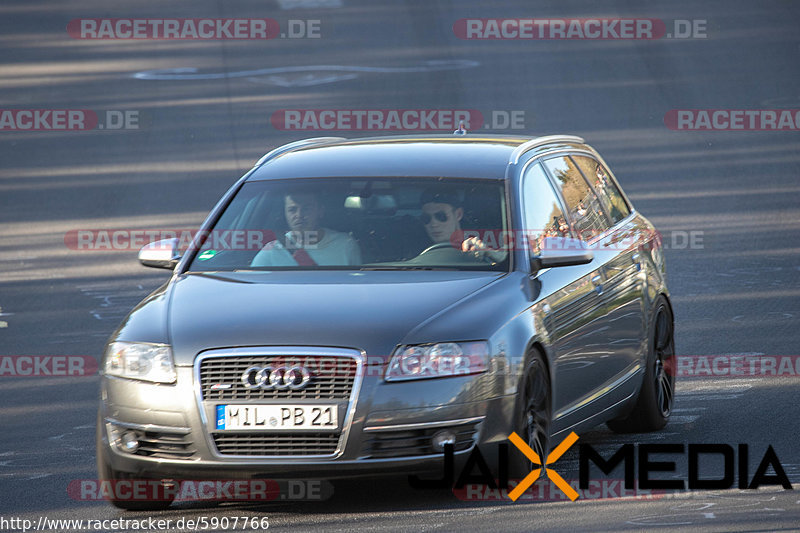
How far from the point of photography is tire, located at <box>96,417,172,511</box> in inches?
274

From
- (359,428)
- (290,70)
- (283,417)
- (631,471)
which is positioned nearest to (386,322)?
(359,428)

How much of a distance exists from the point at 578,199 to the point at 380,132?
42.6ft

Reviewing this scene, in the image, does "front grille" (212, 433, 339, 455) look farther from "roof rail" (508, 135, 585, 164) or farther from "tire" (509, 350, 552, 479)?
"roof rail" (508, 135, 585, 164)

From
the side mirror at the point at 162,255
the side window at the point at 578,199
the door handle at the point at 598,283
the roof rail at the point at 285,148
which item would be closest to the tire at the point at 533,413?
the door handle at the point at 598,283

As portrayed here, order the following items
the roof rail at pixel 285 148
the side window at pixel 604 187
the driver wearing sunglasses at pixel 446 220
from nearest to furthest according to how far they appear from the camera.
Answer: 1. the driver wearing sunglasses at pixel 446 220
2. the roof rail at pixel 285 148
3. the side window at pixel 604 187

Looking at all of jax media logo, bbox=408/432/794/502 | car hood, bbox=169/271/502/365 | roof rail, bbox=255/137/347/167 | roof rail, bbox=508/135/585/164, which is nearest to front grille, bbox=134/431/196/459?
car hood, bbox=169/271/502/365

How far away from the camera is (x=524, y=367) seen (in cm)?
693

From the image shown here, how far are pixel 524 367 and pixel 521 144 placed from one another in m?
2.01

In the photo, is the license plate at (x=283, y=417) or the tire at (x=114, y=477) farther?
the tire at (x=114, y=477)

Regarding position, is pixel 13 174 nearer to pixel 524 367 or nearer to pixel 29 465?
pixel 29 465

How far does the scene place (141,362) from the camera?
685 cm

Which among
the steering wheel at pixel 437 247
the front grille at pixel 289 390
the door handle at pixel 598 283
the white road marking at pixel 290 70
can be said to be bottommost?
the front grille at pixel 289 390

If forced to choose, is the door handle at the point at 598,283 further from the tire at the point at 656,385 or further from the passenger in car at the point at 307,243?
the passenger in car at the point at 307,243

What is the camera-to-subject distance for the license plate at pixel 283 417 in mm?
6527
